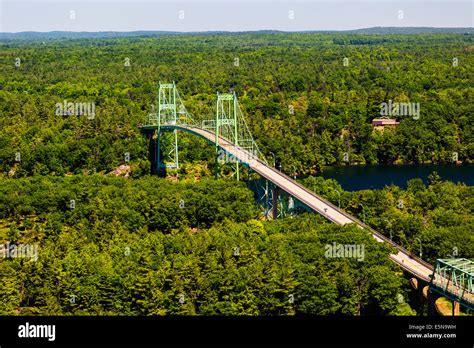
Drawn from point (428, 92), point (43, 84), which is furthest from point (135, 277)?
point (43, 84)

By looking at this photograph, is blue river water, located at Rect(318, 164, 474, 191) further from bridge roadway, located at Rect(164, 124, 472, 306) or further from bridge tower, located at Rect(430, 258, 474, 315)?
bridge tower, located at Rect(430, 258, 474, 315)

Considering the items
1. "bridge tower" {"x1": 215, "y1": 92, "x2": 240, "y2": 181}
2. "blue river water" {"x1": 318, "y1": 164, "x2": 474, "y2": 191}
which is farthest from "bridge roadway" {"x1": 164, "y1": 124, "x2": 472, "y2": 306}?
"blue river water" {"x1": 318, "y1": 164, "x2": 474, "y2": 191}

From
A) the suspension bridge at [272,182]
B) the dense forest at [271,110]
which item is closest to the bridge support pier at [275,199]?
the suspension bridge at [272,182]

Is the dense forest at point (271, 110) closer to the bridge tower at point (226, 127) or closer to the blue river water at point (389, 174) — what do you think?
the blue river water at point (389, 174)

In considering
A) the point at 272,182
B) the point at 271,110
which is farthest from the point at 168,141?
the point at 272,182

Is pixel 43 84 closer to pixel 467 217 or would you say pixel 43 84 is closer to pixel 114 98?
pixel 114 98

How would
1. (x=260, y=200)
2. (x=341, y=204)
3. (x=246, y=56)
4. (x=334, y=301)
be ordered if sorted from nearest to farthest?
1. (x=334, y=301)
2. (x=341, y=204)
3. (x=260, y=200)
4. (x=246, y=56)

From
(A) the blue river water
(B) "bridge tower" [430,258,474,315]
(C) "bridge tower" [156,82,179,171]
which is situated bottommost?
(A) the blue river water
